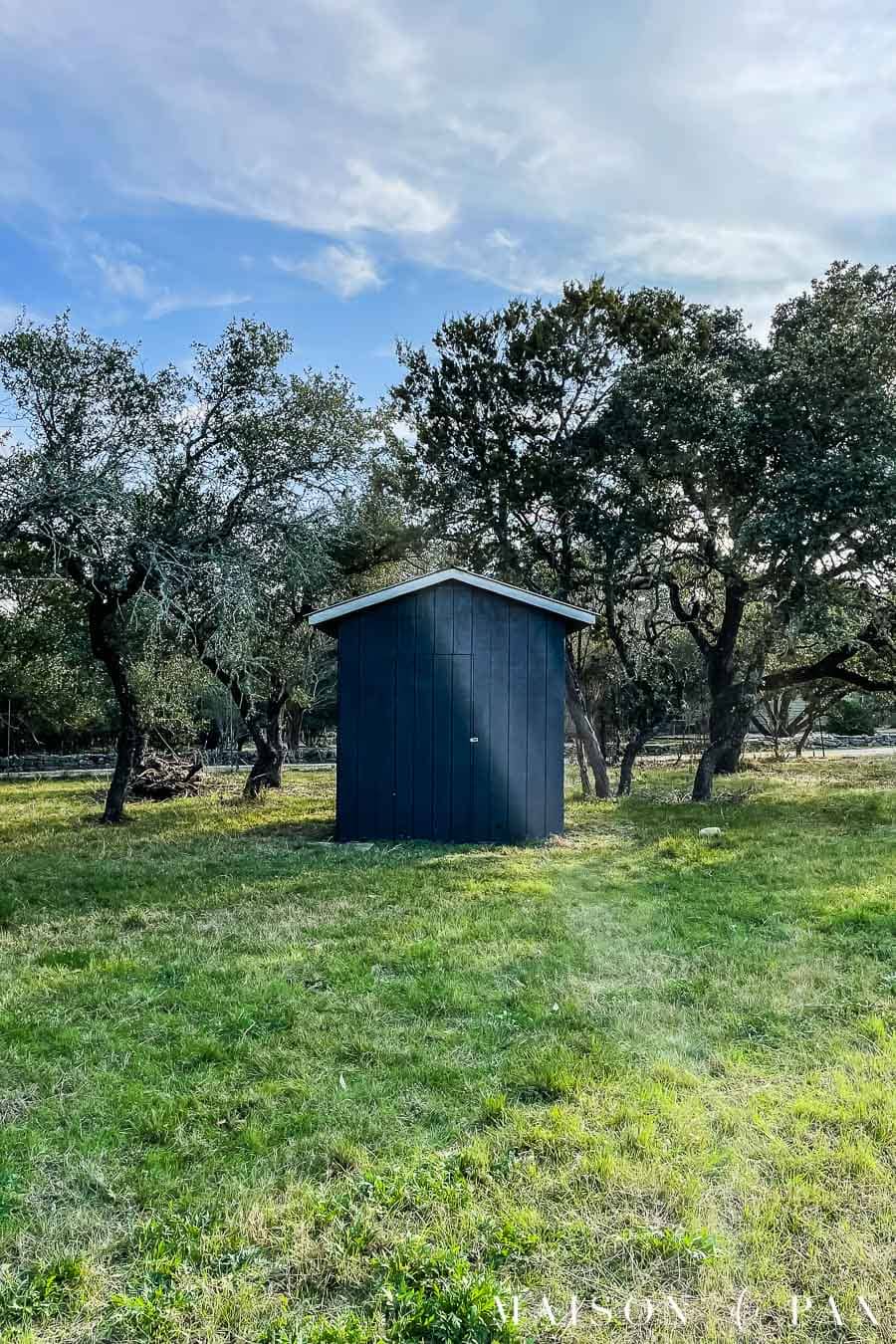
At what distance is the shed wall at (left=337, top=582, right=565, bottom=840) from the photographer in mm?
9547

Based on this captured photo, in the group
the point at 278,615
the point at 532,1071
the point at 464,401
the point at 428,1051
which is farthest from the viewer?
the point at 464,401

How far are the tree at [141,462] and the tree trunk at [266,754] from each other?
2.62 meters

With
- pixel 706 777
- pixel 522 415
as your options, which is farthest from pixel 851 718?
pixel 522 415

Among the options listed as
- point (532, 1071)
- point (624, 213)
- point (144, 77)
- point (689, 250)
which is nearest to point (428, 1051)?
point (532, 1071)

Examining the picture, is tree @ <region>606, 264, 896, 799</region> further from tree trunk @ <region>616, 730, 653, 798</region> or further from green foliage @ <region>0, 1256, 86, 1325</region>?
green foliage @ <region>0, 1256, 86, 1325</region>

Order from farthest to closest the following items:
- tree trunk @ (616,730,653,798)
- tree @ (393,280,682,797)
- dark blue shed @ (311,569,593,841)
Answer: tree trunk @ (616,730,653,798) → tree @ (393,280,682,797) → dark blue shed @ (311,569,593,841)

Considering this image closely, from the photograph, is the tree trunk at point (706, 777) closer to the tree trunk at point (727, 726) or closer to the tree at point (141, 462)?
the tree trunk at point (727, 726)

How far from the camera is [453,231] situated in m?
11.2

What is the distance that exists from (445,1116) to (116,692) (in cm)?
987

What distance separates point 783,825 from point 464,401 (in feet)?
29.7

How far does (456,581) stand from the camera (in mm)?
9602

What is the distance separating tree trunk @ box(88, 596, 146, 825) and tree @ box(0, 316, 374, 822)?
0.07ft

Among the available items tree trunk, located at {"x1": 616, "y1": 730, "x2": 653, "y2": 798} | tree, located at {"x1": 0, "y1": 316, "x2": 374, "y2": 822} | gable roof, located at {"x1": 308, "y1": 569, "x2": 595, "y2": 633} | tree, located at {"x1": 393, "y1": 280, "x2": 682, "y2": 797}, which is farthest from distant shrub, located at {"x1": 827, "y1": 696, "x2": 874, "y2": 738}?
tree, located at {"x1": 0, "y1": 316, "x2": 374, "y2": 822}

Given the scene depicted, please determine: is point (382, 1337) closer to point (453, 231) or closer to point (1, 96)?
point (1, 96)
